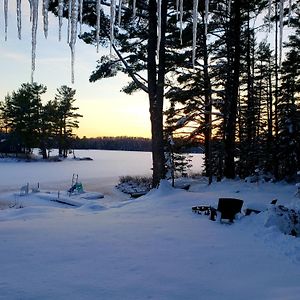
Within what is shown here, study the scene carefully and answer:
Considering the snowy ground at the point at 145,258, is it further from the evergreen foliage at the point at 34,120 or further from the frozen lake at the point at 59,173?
the evergreen foliage at the point at 34,120

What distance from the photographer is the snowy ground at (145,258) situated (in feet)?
14.4

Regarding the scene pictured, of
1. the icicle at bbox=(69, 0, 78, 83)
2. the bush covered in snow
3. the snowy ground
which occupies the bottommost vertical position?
the bush covered in snow

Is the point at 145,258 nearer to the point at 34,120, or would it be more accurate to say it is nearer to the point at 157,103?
the point at 157,103

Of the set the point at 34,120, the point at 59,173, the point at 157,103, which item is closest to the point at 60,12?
the point at 157,103

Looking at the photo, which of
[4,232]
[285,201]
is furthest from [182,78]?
[4,232]

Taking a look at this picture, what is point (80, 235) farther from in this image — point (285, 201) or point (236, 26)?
point (236, 26)

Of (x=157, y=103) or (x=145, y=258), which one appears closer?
(x=145, y=258)

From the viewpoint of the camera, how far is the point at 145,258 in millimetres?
5699

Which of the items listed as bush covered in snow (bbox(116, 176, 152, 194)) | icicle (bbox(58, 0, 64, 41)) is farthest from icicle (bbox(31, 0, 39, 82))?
bush covered in snow (bbox(116, 176, 152, 194))

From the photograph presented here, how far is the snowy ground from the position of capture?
4375 mm

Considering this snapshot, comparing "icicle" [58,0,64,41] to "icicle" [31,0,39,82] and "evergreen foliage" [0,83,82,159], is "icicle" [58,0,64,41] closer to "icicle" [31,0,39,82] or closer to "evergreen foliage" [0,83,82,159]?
"icicle" [31,0,39,82]

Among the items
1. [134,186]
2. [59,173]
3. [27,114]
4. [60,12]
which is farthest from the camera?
[27,114]

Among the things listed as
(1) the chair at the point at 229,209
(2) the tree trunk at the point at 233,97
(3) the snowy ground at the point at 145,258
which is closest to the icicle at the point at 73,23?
(3) the snowy ground at the point at 145,258

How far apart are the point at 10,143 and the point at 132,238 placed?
2491 inches
